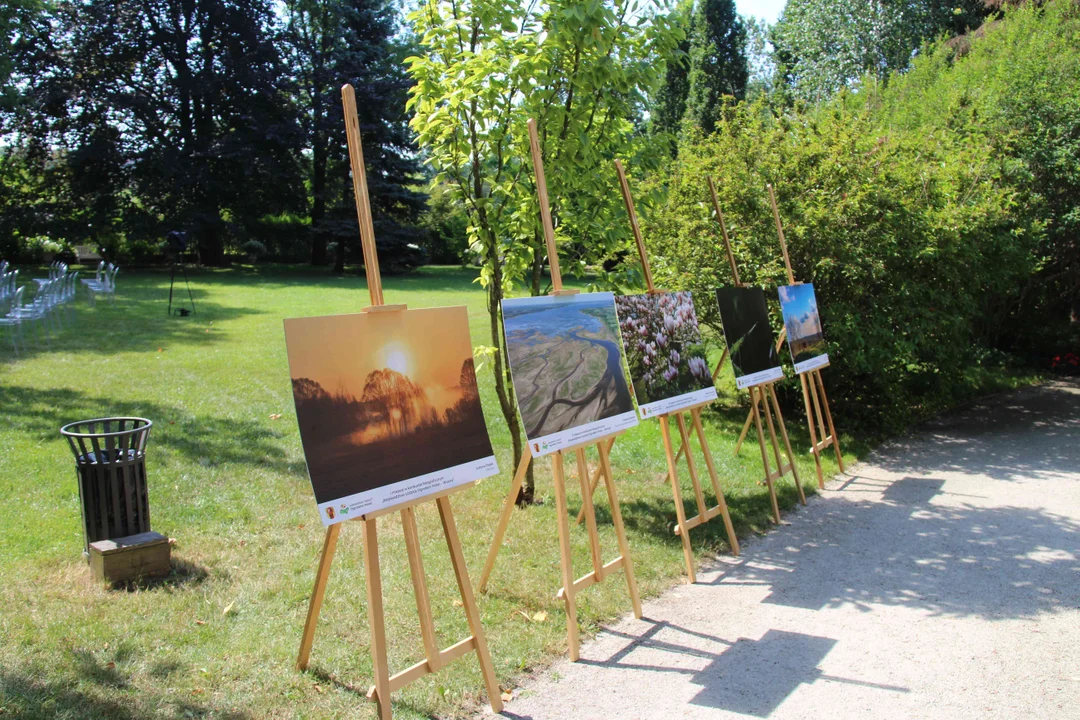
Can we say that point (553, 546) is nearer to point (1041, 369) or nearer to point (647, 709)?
point (647, 709)

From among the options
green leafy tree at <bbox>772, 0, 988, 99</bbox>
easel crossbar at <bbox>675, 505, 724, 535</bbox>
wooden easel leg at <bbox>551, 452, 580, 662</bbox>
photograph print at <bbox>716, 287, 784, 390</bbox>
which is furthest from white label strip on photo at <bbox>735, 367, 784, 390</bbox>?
green leafy tree at <bbox>772, 0, 988, 99</bbox>

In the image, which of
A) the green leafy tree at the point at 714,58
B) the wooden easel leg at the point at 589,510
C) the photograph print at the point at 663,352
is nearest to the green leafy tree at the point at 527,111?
the photograph print at the point at 663,352

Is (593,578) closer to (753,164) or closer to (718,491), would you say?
(718,491)

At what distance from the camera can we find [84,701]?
336 cm

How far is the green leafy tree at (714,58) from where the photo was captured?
33.9 metres

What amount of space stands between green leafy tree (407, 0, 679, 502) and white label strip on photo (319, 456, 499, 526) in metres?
2.23

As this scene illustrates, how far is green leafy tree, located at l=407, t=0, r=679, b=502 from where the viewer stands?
5500 mm

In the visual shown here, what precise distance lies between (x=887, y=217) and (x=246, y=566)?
697 cm

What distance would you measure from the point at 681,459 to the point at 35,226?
1135 inches

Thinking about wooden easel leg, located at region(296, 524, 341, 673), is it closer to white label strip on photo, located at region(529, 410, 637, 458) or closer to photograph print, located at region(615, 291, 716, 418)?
white label strip on photo, located at region(529, 410, 637, 458)

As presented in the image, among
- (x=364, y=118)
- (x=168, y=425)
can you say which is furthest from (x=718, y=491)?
(x=364, y=118)

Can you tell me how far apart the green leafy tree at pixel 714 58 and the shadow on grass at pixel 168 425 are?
2895cm

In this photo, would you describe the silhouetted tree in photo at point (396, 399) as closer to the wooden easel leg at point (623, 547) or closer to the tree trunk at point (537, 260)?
the wooden easel leg at point (623, 547)

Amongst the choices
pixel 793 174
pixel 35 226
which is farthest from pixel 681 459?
pixel 35 226
